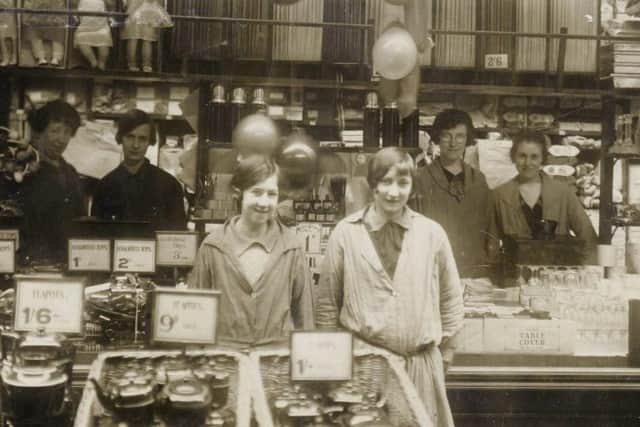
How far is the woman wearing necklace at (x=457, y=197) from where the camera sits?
152 inches

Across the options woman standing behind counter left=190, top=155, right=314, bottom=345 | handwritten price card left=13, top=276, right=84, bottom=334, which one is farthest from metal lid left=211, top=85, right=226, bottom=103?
handwritten price card left=13, top=276, right=84, bottom=334

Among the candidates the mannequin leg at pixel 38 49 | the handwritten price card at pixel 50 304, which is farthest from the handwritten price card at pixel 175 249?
the handwritten price card at pixel 50 304

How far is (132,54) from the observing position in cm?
418

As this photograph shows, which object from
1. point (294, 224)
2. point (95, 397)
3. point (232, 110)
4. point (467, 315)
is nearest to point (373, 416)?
point (95, 397)

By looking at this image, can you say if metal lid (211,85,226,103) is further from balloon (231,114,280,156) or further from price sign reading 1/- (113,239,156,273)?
price sign reading 1/- (113,239,156,273)

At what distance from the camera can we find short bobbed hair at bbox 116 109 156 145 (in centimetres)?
427

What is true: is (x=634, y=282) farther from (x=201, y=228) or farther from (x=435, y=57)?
(x=201, y=228)

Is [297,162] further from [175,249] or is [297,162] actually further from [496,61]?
[496,61]

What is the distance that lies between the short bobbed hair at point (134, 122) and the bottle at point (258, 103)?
0.61m

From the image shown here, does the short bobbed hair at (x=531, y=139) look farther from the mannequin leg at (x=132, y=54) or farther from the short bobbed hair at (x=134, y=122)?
the mannequin leg at (x=132, y=54)

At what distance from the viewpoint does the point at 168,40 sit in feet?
14.1

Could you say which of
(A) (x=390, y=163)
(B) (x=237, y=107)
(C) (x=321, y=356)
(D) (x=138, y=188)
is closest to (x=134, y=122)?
(D) (x=138, y=188)

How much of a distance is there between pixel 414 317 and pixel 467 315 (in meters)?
0.72

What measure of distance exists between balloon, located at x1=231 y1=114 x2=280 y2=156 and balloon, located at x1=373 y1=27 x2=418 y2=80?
2.62ft
